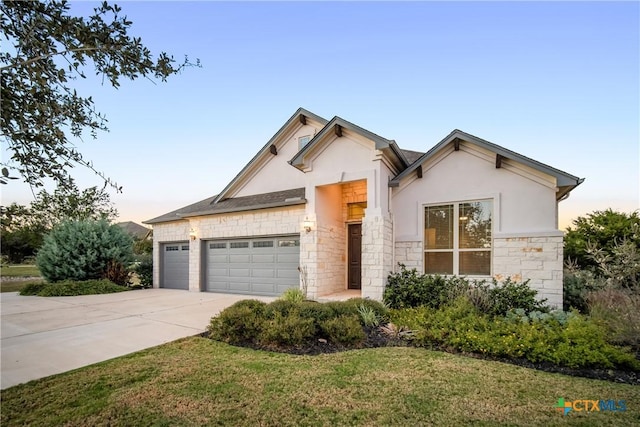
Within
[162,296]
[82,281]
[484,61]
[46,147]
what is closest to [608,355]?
[46,147]

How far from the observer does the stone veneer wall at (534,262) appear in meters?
7.52

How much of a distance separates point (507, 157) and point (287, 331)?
694 centimetres

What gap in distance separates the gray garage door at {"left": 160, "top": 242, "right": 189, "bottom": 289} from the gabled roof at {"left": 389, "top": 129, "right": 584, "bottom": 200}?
1011 centimetres

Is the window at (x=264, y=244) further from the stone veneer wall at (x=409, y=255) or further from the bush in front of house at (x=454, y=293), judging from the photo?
the bush in front of house at (x=454, y=293)

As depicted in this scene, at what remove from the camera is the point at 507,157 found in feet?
26.1

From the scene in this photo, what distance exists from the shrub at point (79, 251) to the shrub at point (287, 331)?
12.1 metres

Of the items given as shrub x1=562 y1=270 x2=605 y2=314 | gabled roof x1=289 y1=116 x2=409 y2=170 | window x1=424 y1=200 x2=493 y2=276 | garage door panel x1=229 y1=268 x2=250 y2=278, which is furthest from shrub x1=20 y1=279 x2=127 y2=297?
shrub x1=562 y1=270 x2=605 y2=314

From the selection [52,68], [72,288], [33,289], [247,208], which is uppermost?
[52,68]

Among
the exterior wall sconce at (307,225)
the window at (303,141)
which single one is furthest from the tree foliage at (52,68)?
the window at (303,141)

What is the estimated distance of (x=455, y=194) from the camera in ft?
28.8

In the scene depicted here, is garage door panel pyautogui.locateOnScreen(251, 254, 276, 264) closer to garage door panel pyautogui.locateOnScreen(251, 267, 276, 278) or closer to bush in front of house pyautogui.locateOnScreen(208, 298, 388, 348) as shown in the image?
garage door panel pyautogui.locateOnScreen(251, 267, 276, 278)

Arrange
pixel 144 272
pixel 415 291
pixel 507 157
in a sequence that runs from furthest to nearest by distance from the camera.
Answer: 1. pixel 144 272
2. pixel 415 291
3. pixel 507 157

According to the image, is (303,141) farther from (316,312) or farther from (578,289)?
(578,289)

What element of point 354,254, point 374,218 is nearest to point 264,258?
point 354,254
